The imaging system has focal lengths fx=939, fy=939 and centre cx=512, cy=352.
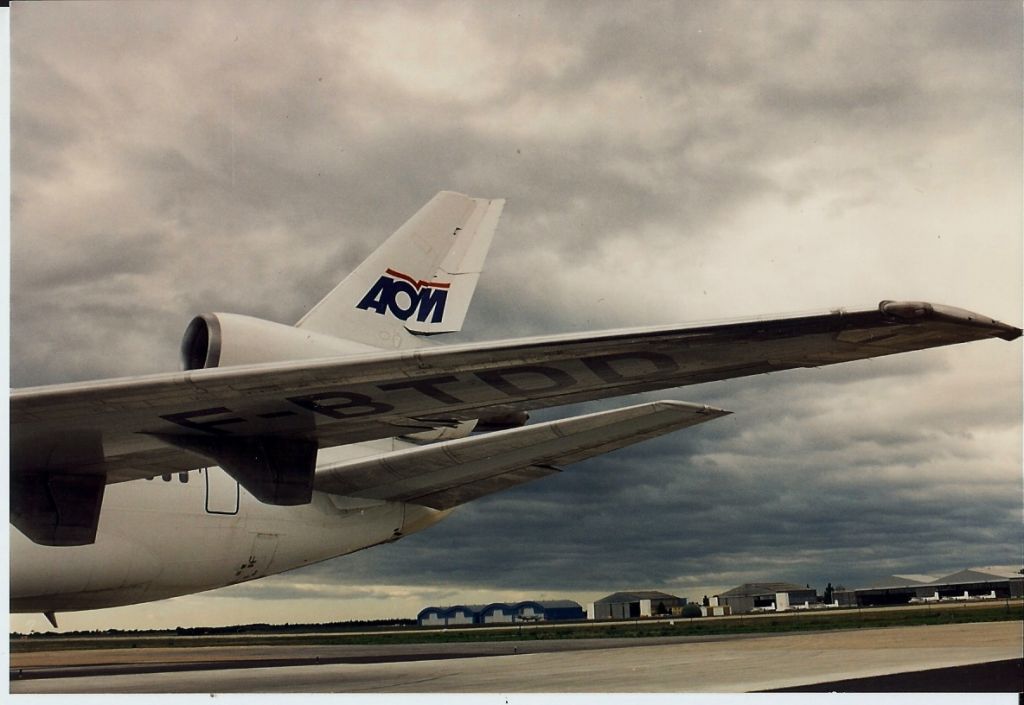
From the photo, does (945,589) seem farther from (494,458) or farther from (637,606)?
(494,458)

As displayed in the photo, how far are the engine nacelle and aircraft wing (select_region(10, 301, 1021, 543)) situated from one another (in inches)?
28.8

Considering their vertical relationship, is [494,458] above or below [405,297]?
below

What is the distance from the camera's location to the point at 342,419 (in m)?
6.70

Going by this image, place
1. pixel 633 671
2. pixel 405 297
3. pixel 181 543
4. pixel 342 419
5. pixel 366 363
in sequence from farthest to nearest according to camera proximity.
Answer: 1. pixel 405 297
2. pixel 633 671
3. pixel 181 543
4. pixel 342 419
5. pixel 366 363

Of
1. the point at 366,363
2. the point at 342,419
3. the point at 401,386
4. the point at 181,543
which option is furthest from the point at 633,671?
the point at 366,363

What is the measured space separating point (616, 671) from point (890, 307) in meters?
8.29

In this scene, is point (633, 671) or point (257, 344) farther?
point (633, 671)

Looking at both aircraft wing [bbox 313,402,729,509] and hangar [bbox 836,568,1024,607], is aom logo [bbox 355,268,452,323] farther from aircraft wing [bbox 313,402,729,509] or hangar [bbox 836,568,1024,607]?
hangar [bbox 836,568,1024,607]

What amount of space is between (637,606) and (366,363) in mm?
29201

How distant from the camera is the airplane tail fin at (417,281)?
39.2 feet

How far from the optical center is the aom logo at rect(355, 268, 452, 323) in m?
12.1

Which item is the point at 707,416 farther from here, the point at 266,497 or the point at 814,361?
the point at 266,497

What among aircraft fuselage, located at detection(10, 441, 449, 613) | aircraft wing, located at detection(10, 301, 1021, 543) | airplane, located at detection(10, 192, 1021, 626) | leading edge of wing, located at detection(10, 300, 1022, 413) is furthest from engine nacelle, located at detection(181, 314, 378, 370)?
aircraft fuselage, located at detection(10, 441, 449, 613)

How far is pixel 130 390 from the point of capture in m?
6.03
